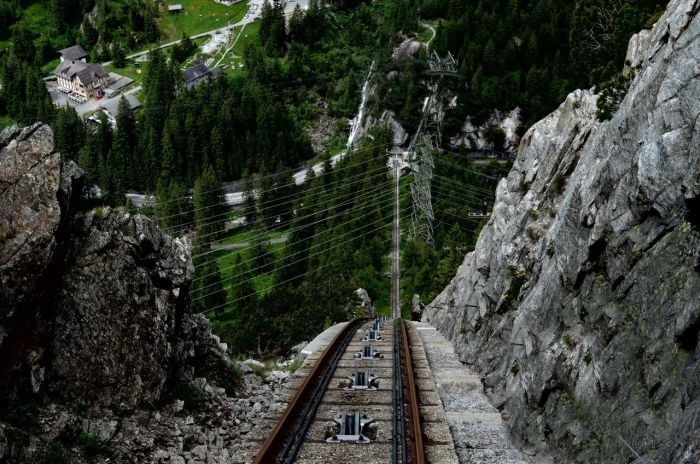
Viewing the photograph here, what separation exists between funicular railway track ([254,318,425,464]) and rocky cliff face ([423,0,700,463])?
2.84 metres

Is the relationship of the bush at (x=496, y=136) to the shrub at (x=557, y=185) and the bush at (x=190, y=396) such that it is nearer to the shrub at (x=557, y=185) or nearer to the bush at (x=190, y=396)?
the shrub at (x=557, y=185)

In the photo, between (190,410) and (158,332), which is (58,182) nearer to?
(158,332)

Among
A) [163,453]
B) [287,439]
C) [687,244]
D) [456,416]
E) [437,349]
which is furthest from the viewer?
[437,349]

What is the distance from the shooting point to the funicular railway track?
14281 mm

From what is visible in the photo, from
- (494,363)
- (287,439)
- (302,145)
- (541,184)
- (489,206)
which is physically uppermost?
(302,145)

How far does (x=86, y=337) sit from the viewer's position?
571 inches

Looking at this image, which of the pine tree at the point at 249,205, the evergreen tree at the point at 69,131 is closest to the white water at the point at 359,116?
the pine tree at the point at 249,205

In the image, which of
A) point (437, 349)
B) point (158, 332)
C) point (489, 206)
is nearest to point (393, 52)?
point (489, 206)

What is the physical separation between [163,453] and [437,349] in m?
17.4

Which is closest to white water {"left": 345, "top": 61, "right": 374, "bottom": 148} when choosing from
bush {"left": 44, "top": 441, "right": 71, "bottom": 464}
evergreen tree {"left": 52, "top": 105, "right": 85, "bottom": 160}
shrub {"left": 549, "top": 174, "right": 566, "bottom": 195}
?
evergreen tree {"left": 52, "top": 105, "right": 85, "bottom": 160}

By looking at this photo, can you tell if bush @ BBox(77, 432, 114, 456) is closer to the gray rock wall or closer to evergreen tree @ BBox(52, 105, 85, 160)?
the gray rock wall

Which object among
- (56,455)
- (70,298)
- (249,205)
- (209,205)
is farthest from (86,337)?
(209,205)

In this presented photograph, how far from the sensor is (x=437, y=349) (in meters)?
29.1

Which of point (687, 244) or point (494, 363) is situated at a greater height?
point (687, 244)
